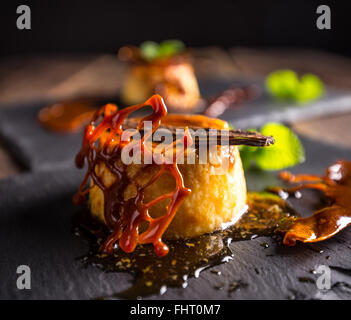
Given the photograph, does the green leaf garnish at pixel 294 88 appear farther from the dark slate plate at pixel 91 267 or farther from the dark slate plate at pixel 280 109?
the dark slate plate at pixel 91 267

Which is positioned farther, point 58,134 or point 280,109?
point 280,109

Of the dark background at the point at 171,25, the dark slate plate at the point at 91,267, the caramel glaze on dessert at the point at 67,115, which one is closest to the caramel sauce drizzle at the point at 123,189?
the dark slate plate at the point at 91,267

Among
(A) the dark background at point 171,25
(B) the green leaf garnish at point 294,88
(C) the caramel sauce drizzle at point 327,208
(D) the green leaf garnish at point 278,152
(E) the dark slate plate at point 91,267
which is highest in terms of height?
(A) the dark background at point 171,25

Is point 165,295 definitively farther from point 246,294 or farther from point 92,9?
point 92,9

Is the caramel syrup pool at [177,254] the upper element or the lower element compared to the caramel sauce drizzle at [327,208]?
lower

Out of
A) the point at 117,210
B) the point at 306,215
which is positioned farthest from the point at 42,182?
the point at 306,215

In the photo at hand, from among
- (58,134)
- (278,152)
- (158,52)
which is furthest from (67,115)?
(278,152)

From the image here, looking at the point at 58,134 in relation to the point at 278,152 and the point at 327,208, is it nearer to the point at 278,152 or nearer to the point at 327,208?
the point at 278,152

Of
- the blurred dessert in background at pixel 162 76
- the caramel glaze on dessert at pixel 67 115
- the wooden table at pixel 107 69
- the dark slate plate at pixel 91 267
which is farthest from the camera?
the wooden table at pixel 107 69
